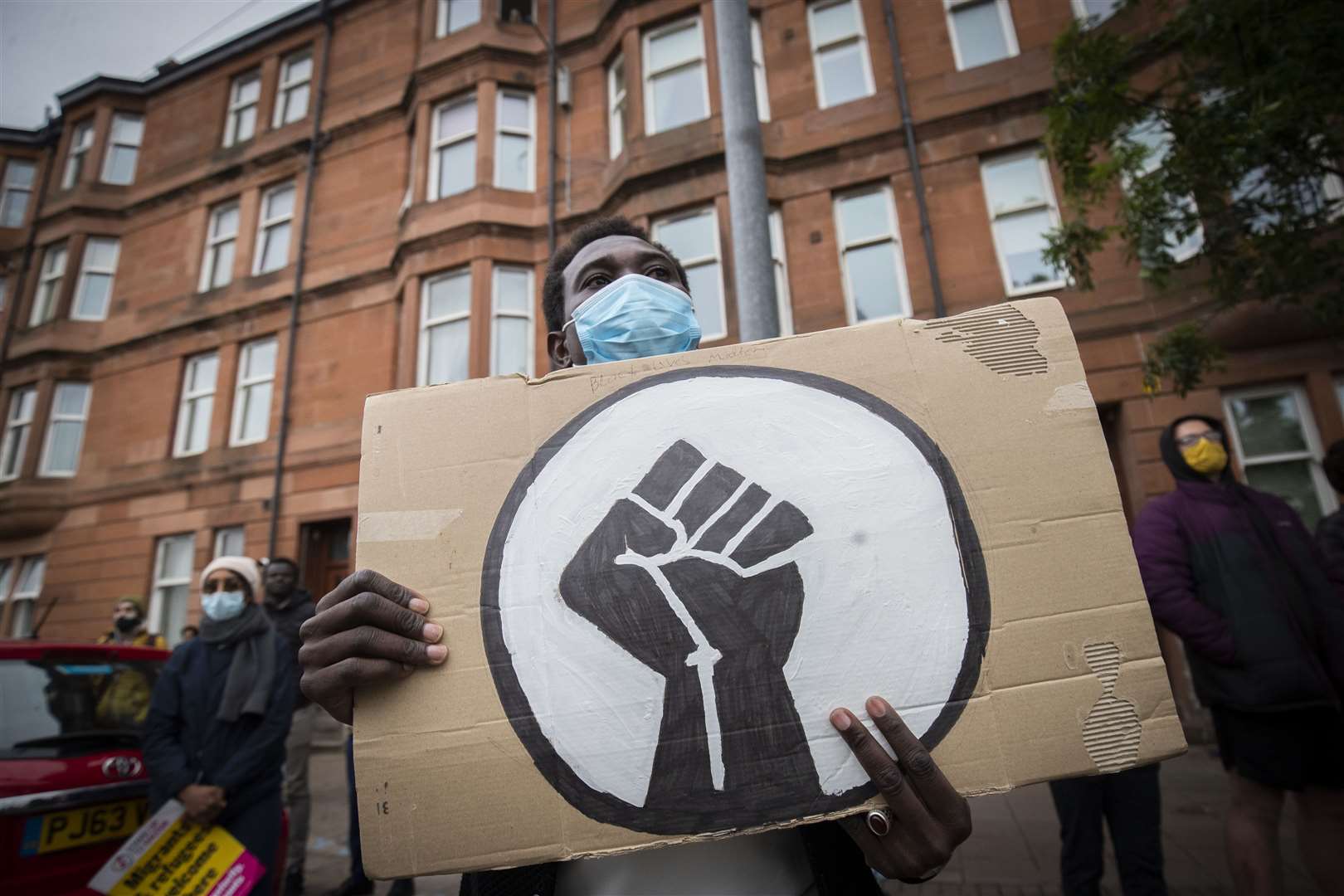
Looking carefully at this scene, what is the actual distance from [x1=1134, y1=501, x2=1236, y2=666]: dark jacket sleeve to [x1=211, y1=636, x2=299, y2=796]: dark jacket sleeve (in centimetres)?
372

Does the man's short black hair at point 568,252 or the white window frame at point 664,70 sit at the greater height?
the white window frame at point 664,70

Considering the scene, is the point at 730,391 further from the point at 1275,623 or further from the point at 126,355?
the point at 126,355

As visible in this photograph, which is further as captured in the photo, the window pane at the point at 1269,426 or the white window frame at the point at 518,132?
the white window frame at the point at 518,132

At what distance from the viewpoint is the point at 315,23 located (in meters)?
13.0

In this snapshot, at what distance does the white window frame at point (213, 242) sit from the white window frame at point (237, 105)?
1.43 meters

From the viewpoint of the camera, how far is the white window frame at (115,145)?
1434 centimetres

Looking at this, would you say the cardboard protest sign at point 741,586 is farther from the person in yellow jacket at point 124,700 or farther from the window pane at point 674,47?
the window pane at point 674,47

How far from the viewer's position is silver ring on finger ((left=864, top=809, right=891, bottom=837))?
104cm

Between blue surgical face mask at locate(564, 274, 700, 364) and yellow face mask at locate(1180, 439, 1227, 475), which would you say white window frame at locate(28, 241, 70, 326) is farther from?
yellow face mask at locate(1180, 439, 1227, 475)

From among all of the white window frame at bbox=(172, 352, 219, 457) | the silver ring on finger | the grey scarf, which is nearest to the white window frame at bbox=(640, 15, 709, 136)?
the grey scarf

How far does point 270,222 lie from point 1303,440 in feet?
52.6

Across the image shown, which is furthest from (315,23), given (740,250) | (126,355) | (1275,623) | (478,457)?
(1275,623)

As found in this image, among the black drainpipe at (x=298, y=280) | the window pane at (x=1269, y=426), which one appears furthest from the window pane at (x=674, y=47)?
the window pane at (x=1269, y=426)

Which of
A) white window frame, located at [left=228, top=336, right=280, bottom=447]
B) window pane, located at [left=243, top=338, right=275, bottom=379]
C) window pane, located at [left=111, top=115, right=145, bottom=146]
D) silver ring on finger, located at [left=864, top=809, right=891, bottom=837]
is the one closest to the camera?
silver ring on finger, located at [left=864, top=809, right=891, bottom=837]
